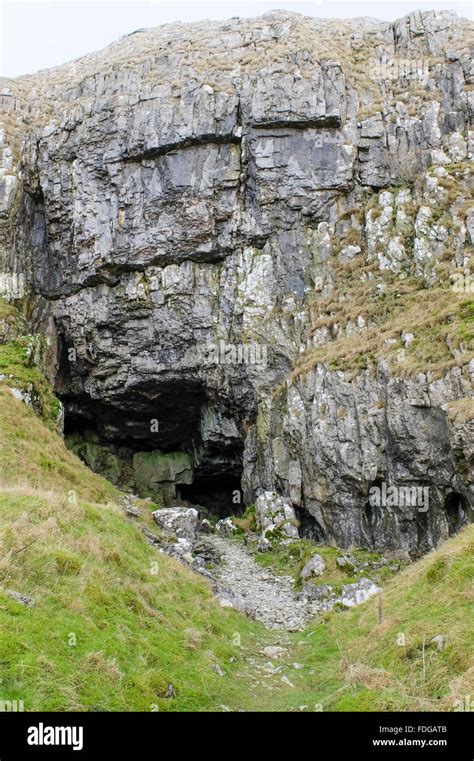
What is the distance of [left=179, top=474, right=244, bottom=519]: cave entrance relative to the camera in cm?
5081

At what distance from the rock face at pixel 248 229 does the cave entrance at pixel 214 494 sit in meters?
2.59

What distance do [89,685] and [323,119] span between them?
1588 inches

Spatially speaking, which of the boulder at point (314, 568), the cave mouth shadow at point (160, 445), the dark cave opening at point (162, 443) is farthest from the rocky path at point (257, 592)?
the cave mouth shadow at point (160, 445)

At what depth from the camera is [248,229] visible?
40.3 m

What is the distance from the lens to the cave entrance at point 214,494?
50812mm

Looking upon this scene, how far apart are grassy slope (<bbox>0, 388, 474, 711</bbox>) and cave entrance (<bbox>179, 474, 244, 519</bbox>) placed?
107 ft

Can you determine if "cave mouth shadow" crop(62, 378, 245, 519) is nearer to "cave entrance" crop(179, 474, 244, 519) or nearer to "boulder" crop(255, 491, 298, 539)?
"cave entrance" crop(179, 474, 244, 519)

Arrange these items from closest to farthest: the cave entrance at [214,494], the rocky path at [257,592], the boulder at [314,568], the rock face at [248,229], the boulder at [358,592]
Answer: the rocky path at [257,592] → the boulder at [358,592] → the boulder at [314,568] → the rock face at [248,229] → the cave entrance at [214,494]

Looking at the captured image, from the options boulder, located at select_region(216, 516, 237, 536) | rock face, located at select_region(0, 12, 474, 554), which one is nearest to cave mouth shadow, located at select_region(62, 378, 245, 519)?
rock face, located at select_region(0, 12, 474, 554)

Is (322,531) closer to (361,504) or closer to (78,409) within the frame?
(361,504)

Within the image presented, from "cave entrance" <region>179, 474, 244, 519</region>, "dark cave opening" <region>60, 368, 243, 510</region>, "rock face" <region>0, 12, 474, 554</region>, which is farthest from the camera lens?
"cave entrance" <region>179, 474, 244, 519</region>

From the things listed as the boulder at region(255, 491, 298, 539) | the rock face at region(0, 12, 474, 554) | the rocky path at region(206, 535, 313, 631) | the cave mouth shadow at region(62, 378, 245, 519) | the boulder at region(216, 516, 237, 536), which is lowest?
the rocky path at region(206, 535, 313, 631)

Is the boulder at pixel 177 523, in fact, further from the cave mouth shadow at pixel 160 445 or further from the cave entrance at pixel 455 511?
the cave mouth shadow at pixel 160 445

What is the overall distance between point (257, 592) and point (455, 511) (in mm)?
9923
